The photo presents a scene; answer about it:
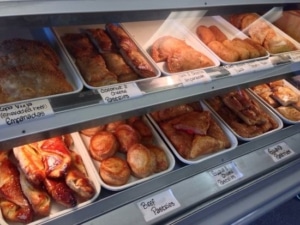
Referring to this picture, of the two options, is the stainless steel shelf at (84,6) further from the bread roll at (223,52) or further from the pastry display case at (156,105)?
the bread roll at (223,52)

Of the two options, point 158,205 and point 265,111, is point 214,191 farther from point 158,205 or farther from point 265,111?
point 265,111

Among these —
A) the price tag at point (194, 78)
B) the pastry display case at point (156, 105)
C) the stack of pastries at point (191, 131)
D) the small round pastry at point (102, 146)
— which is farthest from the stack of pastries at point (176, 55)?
the small round pastry at point (102, 146)

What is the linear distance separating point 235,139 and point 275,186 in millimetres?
314

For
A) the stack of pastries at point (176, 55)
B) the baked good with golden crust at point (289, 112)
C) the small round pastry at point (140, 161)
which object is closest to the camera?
the small round pastry at point (140, 161)

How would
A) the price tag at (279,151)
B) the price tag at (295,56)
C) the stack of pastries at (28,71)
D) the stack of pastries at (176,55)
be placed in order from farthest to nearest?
the price tag at (279,151), the price tag at (295,56), the stack of pastries at (176,55), the stack of pastries at (28,71)

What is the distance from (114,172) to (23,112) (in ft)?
1.35

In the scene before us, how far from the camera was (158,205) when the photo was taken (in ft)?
3.76

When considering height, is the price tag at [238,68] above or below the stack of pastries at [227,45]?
below

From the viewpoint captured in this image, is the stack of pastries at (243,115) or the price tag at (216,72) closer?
the price tag at (216,72)

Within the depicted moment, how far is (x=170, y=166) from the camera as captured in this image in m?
1.22

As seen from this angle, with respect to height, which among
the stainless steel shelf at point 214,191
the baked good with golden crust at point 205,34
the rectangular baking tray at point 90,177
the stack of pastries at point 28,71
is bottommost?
the stainless steel shelf at point 214,191

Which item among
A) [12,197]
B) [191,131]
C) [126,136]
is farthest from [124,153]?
[12,197]

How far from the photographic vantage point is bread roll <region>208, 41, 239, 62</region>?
1361 mm

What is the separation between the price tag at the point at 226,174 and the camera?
130cm
